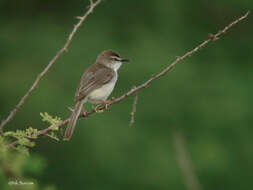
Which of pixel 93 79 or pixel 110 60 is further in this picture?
pixel 110 60

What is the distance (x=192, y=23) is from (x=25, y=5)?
4.07 metres

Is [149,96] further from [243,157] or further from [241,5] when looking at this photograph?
[241,5]

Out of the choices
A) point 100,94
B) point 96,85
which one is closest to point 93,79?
point 96,85

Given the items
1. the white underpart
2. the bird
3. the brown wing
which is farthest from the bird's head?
the white underpart

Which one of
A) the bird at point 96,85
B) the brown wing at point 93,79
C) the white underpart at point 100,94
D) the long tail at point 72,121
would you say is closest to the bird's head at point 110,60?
the bird at point 96,85

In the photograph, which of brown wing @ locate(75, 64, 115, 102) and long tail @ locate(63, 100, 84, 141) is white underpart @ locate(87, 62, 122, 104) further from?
long tail @ locate(63, 100, 84, 141)

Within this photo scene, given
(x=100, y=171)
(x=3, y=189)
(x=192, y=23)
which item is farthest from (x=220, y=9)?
(x=3, y=189)

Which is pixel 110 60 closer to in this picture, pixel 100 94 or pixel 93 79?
pixel 93 79

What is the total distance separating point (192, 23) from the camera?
11.7m

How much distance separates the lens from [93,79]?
6.36 m

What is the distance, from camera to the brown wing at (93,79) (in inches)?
233

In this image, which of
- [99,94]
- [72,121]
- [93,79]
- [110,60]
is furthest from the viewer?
[110,60]

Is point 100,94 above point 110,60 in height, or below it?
below

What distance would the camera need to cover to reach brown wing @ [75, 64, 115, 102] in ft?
19.5
